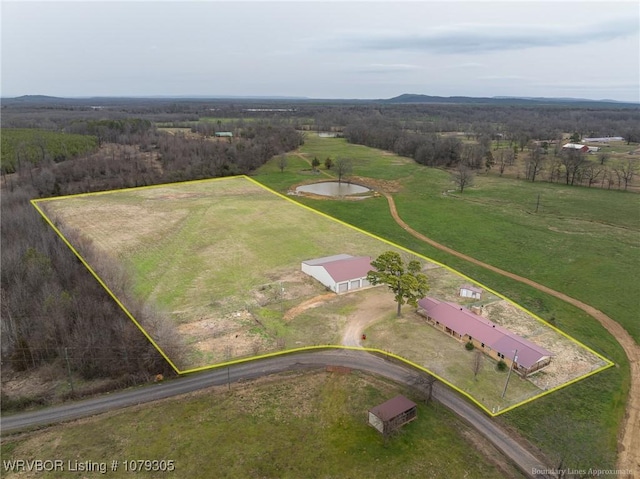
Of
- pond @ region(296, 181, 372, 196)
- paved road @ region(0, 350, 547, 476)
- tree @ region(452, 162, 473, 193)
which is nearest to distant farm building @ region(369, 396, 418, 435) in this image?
paved road @ region(0, 350, 547, 476)

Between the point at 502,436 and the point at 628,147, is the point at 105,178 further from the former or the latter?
the point at 628,147

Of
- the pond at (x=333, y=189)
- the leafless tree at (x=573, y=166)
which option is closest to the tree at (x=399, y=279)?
the pond at (x=333, y=189)

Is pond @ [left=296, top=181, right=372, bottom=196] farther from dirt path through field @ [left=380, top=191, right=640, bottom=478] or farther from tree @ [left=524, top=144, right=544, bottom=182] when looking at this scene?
tree @ [left=524, top=144, right=544, bottom=182]

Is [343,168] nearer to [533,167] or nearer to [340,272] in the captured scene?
[533,167]

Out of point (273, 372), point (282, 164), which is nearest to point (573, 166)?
point (282, 164)

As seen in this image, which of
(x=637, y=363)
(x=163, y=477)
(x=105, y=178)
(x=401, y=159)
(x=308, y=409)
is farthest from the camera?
(x=401, y=159)

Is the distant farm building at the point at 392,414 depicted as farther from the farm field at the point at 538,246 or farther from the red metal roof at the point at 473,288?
the red metal roof at the point at 473,288

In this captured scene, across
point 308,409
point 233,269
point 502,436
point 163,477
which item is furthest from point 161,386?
point 502,436
